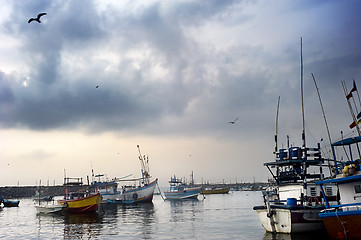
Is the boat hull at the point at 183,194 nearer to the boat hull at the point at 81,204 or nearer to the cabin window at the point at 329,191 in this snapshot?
the boat hull at the point at 81,204

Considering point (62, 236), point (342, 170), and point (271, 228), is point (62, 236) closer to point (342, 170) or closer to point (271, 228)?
point (271, 228)

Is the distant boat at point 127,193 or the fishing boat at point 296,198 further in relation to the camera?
the distant boat at point 127,193

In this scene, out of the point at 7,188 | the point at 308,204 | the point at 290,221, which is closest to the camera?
the point at 290,221

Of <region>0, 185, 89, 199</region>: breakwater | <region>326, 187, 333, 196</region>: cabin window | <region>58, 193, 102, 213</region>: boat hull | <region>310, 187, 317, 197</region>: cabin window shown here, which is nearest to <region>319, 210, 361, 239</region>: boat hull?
<region>326, 187, 333, 196</region>: cabin window

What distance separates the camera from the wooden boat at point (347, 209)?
20438mm

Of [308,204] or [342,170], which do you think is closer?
[342,170]

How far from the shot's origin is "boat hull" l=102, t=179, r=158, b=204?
79688 millimetres

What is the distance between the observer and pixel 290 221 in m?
24.4

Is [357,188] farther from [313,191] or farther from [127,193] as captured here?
[127,193]

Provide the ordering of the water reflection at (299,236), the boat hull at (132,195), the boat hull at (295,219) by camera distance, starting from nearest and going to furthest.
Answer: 1. the water reflection at (299,236)
2. the boat hull at (295,219)
3. the boat hull at (132,195)

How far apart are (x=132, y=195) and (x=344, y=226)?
6391 cm

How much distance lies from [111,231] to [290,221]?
56.5ft

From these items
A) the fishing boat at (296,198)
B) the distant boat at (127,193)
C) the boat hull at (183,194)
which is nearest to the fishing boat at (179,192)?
the boat hull at (183,194)

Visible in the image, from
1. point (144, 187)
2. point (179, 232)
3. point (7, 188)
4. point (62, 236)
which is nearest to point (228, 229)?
point (179, 232)
